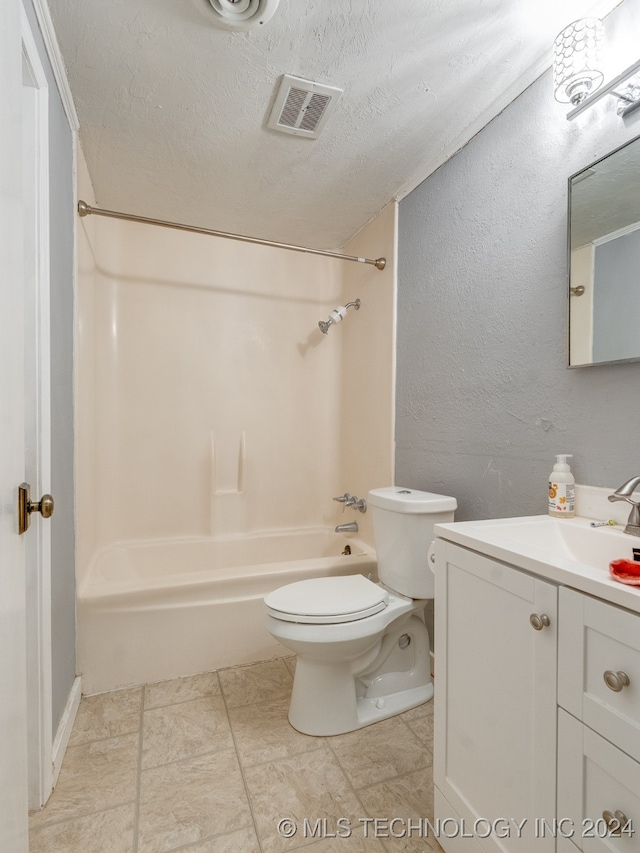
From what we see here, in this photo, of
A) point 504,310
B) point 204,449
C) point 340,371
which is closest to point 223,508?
point 204,449

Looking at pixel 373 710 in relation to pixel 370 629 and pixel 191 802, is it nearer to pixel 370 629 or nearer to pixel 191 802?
pixel 370 629

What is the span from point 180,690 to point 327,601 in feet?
2.54

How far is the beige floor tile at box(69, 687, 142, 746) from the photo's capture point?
155 centimetres

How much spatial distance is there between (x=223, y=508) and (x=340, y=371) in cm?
111

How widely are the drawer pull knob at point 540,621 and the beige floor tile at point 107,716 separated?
56.9 inches

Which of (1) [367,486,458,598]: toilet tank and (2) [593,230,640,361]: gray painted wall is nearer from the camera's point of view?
(2) [593,230,640,361]: gray painted wall

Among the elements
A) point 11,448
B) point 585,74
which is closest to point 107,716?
point 11,448

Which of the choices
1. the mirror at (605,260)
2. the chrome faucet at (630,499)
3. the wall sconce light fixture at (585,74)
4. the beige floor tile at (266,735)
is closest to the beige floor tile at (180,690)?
the beige floor tile at (266,735)

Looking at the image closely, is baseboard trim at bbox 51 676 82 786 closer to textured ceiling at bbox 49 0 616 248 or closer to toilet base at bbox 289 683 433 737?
toilet base at bbox 289 683 433 737

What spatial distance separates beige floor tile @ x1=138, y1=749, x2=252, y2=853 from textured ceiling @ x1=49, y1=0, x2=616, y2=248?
2160mm

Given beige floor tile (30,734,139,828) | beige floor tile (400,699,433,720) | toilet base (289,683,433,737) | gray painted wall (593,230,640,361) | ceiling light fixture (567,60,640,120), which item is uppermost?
ceiling light fixture (567,60,640,120)

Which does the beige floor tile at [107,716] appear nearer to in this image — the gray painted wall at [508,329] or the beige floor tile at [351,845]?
the beige floor tile at [351,845]

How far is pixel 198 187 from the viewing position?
2.09 m

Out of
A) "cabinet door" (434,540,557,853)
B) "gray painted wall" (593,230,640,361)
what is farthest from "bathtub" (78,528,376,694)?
"gray painted wall" (593,230,640,361)
